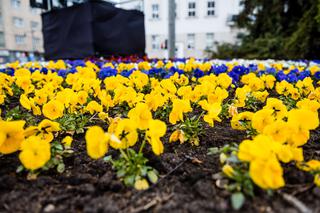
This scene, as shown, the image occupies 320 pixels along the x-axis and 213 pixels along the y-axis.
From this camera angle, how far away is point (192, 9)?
2417 centimetres

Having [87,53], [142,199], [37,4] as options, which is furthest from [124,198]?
[37,4]

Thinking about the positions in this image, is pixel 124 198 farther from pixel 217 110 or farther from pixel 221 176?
pixel 217 110

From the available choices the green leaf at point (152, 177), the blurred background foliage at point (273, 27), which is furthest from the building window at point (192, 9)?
the green leaf at point (152, 177)

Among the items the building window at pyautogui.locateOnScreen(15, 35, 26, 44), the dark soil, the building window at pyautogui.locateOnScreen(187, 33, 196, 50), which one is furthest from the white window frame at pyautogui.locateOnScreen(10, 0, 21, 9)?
the dark soil

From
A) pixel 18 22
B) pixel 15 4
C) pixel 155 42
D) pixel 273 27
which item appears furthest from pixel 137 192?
pixel 15 4

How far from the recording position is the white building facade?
23438 millimetres

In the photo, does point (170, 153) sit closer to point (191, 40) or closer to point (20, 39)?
point (191, 40)

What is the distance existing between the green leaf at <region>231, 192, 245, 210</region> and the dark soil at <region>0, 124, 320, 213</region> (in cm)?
4

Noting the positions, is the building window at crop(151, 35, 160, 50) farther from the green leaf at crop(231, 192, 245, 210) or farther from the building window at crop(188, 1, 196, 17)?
the green leaf at crop(231, 192, 245, 210)

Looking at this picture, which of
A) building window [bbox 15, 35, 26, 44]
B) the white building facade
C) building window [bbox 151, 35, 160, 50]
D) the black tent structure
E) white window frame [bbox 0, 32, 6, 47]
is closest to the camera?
the black tent structure

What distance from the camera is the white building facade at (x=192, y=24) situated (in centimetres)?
2344

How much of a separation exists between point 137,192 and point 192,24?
2460 centimetres

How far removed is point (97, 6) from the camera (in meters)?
8.70

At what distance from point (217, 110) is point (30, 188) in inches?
34.2
